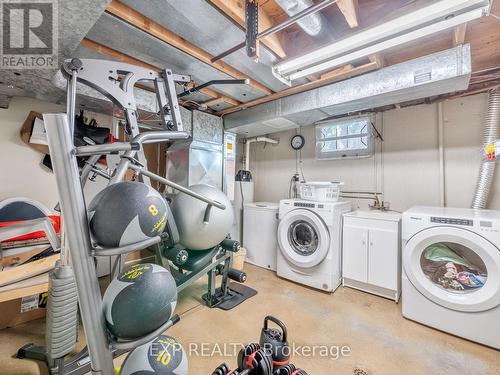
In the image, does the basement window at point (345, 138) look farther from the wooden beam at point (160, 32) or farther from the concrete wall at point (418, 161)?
the wooden beam at point (160, 32)

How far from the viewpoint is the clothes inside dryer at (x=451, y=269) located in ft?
6.11

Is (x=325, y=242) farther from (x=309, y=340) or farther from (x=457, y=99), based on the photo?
(x=457, y=99)

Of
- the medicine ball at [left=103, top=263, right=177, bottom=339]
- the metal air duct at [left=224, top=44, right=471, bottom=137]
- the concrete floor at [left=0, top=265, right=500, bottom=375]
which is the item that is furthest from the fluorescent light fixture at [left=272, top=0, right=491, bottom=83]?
the concrete floor at [left=0, top=265, right=500, bottom=375]

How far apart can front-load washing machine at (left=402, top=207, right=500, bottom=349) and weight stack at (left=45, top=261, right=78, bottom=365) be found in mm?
2636

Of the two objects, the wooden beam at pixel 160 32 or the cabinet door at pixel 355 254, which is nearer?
the wooden beam at pixel 160 32

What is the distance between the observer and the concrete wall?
2465mm

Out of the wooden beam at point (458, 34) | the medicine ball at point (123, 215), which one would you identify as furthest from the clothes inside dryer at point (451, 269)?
the medicine ball at point (123, 215)

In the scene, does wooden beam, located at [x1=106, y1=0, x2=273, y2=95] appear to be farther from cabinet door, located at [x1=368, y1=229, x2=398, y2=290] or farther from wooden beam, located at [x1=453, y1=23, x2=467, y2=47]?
cabinet door, located at [x1=368, y1=229, x2=398, y2=290]

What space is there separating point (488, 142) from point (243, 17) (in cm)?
267

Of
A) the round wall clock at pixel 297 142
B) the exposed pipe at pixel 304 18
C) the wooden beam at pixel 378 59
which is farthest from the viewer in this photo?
the round wall clock at pixel 297 142

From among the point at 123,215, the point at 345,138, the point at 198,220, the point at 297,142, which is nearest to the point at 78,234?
the point at 123,215

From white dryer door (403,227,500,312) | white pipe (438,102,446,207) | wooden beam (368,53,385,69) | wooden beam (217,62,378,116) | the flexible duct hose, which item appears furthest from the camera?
white pipe (438,102,446,207)

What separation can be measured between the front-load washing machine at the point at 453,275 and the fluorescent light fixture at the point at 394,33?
→ 56.8 inches

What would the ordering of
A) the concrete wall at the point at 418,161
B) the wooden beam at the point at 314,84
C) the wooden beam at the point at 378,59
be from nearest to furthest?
the wooden beam at the point at 378,59
the wooden beam at the point at 314,84
the concrete wall at the point at 418,161
